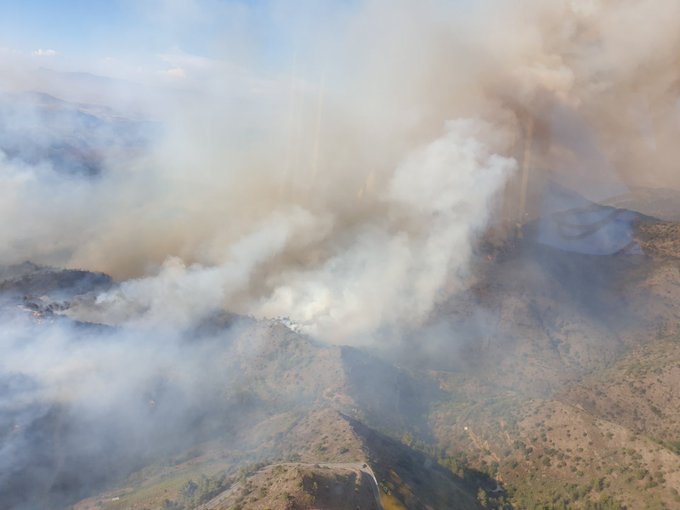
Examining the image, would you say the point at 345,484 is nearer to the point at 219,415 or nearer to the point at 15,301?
the point at 219,415

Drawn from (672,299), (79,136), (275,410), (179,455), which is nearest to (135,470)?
(179,455)

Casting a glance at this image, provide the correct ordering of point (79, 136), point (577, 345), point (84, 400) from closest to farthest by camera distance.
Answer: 1. point (84, 400)
2. point (577, 345)
3. point (79, 136)

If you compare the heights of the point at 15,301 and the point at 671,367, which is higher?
the point at 671,367

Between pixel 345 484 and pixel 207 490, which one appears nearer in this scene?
pixel 345 484

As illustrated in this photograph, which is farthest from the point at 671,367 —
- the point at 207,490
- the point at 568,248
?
the point at 207,490

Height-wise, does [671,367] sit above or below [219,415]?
above

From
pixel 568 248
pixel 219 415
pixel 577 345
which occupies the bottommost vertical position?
pixel 219 415

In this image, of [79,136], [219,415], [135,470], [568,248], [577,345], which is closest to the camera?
[135,470]

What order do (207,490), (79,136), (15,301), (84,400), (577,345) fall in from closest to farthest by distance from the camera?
(207,490), (84,400), (15,301), (577,345), (79,136)

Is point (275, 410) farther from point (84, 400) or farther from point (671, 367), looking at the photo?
point (671, 367)
